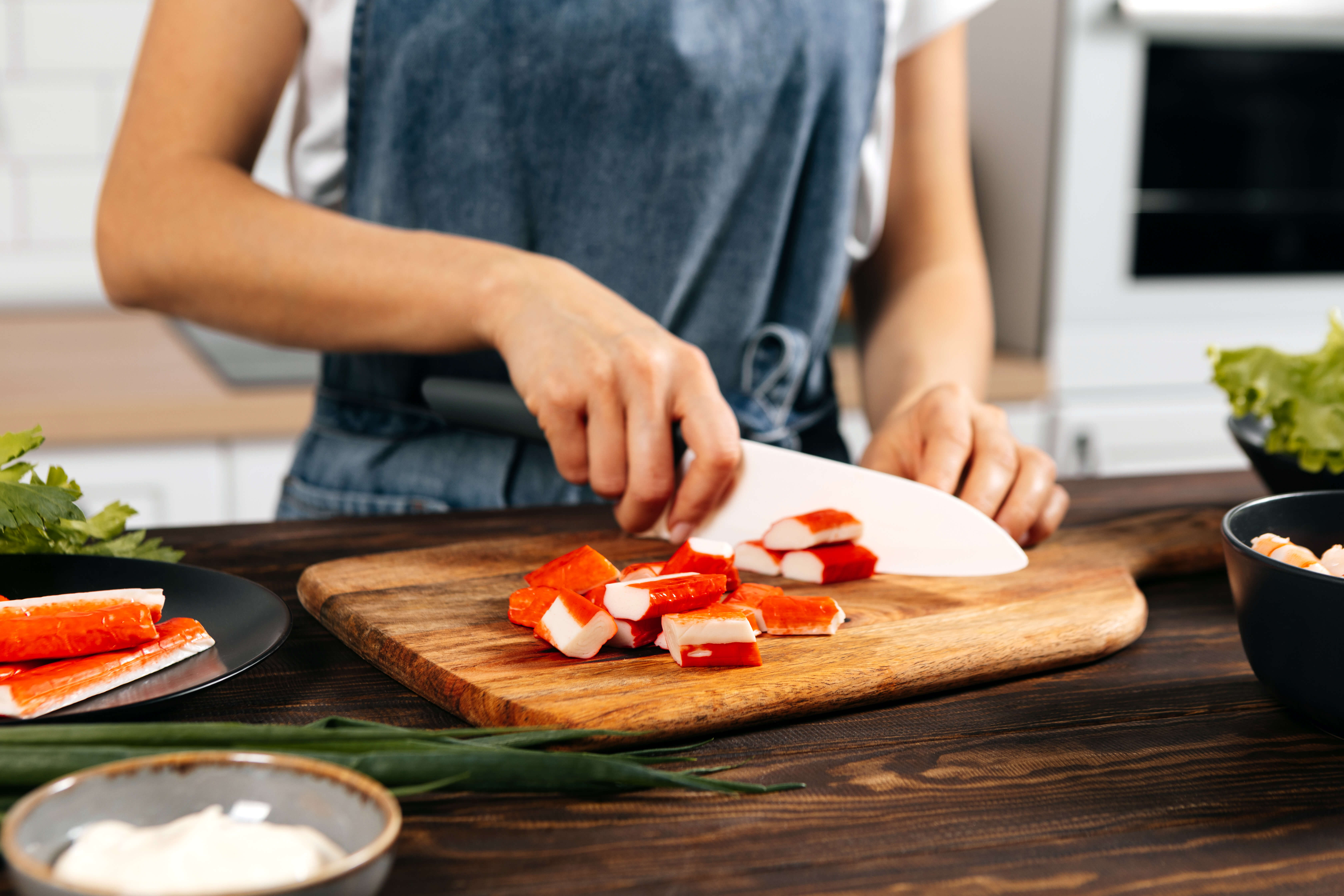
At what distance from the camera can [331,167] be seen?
1293 mm

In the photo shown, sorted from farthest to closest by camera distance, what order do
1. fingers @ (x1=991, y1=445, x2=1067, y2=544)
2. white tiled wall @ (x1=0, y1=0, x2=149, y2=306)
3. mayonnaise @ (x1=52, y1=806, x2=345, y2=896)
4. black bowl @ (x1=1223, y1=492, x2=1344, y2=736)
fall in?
1. white tiled wall @ (x1=0, y1=0, x2=149, y2=306)
2. fingers @ (x1=991, y1=445, x2=1067, y2=544)
3. black bowl @ (x1=1223, y1=492, x2=1344, y2=736)
4. mayonnaise @ (x1=52, y1=806, x2=345, y2=896)

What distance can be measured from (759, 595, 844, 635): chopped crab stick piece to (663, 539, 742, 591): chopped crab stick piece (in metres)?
0.04

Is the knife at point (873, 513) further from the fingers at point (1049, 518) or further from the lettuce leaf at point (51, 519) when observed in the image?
the lettuce leaf at point (51, 519)

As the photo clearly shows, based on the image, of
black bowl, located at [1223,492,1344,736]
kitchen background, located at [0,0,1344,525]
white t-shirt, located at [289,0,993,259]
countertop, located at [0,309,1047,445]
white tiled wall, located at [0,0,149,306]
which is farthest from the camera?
white tiled wall, located at [0,0,149,306]

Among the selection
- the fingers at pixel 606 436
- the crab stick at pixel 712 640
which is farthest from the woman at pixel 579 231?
the crab stick at pixel 712 640

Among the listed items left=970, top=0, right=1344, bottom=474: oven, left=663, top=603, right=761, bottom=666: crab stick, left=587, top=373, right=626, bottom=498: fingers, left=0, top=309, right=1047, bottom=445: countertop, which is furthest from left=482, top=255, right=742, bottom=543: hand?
left=970, top=0, right=1344, bottom=474: oven

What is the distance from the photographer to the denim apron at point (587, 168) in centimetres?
123

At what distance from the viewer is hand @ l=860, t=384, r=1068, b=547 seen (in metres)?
1.02

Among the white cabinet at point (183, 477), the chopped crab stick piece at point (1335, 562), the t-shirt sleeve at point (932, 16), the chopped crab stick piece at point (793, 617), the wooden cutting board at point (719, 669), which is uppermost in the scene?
the t-shirt sleeve at point (932, 16)

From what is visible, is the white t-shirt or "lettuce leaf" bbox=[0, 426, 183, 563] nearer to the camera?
"lettuce leaf" bbox=[0, 426, 183, 563]

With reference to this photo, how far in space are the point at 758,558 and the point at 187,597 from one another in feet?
1.41

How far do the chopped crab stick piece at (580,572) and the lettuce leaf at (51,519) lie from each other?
0.26 meters

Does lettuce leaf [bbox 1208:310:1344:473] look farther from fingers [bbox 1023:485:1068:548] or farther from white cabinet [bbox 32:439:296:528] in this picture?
white cabinet [bbox 32:439:296:528]

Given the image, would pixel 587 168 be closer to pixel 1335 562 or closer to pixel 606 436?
pixel 606 436
